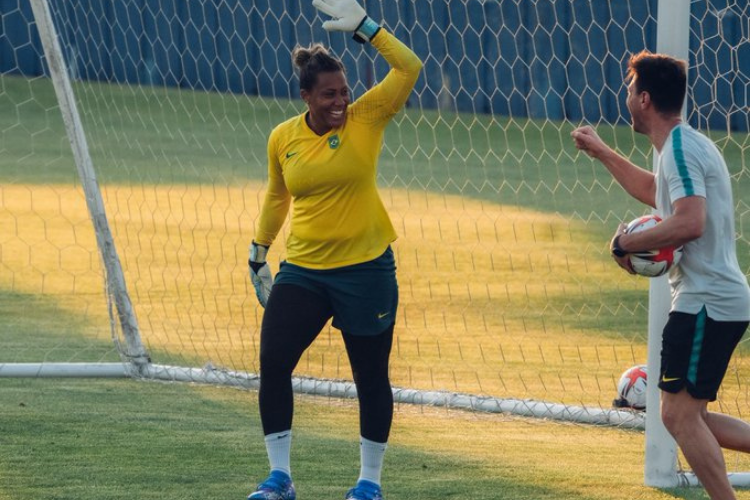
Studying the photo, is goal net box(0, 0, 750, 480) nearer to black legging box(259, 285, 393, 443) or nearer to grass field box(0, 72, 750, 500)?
grass field box(0, 72, 750, 500)

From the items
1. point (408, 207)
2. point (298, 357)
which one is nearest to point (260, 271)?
point (298, 357)

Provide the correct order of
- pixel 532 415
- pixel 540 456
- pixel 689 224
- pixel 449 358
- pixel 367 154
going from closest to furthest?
pixel 689 224, pixel 367 154, pixel 540 456, pixel 532 415, pixel 449 358

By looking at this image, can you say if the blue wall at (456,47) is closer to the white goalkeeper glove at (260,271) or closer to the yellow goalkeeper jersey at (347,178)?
the white goalkeeper glove at (260,271)

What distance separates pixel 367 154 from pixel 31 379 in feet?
10.7

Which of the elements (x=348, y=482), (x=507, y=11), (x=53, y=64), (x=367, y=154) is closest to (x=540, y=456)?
(x=348, y=482)

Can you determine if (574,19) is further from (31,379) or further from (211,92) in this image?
(31,379)

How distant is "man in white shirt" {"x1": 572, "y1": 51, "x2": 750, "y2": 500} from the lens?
166 inches

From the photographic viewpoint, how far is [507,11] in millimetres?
17922

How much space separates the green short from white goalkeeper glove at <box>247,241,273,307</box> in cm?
40

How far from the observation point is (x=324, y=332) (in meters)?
8.88

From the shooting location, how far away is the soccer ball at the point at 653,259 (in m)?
4.30

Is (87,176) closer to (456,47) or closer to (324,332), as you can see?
(324,332)

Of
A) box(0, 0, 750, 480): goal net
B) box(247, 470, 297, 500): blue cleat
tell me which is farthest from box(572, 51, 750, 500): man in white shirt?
box(0, 0, 750, 480): goal net

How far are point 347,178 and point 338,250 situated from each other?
0.27 m
